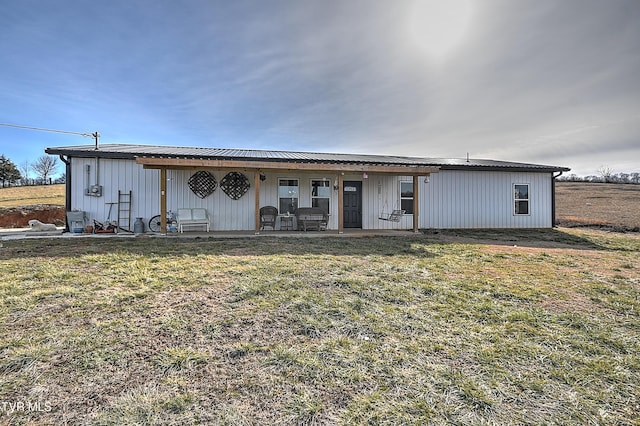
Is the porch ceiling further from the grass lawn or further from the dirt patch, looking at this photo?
the dirt patch

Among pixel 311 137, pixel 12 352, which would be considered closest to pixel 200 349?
pixel 12 352

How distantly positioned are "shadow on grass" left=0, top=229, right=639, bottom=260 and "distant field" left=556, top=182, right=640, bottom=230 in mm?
5978

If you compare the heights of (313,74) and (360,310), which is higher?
(313,74)

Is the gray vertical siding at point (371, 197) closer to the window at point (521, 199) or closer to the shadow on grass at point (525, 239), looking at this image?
the window at point (521, 199)

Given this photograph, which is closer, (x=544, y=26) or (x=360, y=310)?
(x=360, y=310)

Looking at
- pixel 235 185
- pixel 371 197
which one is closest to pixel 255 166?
pixel 235 185

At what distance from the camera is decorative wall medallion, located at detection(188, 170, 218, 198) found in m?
9.56

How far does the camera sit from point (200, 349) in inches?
92.6

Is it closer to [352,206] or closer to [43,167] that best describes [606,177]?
[352,206]

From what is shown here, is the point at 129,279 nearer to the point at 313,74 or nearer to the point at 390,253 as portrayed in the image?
the point at 390,253

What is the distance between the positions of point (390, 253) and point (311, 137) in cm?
1136

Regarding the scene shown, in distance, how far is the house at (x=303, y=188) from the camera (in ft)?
28.7

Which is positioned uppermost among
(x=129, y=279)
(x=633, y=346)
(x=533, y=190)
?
(x=533, y=190)

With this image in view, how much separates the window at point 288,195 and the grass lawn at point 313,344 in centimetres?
552
